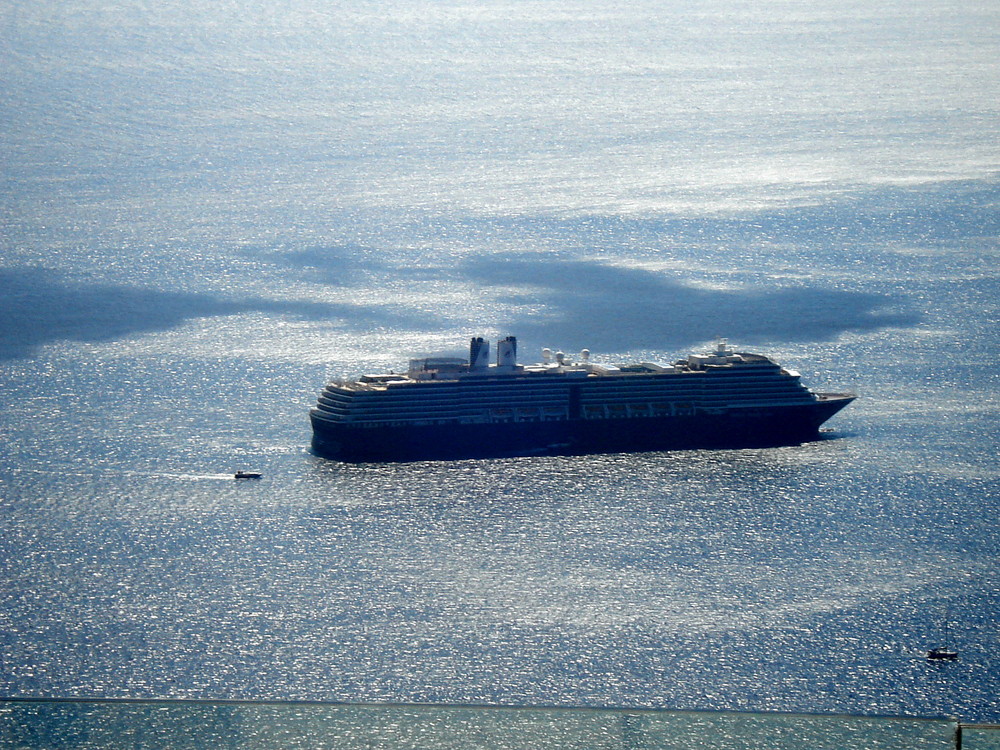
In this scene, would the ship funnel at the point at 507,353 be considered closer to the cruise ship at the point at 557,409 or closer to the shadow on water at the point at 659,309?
the cruise ship at the point at 557,409

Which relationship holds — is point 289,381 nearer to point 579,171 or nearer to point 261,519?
point 261,519

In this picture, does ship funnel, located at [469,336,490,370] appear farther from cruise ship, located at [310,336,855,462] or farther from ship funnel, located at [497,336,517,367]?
ship funnel, located at [497,336,517,367]

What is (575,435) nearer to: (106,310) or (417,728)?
(106,310)

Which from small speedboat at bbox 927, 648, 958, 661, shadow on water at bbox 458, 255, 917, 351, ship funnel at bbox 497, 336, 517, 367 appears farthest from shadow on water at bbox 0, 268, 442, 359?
small speedboat at bbox 927, 648, 958, 661

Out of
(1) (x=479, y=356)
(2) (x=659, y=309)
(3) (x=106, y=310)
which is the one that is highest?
(2) (x=659, y=309)

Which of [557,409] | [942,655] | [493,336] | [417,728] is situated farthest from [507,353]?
[417,728]
